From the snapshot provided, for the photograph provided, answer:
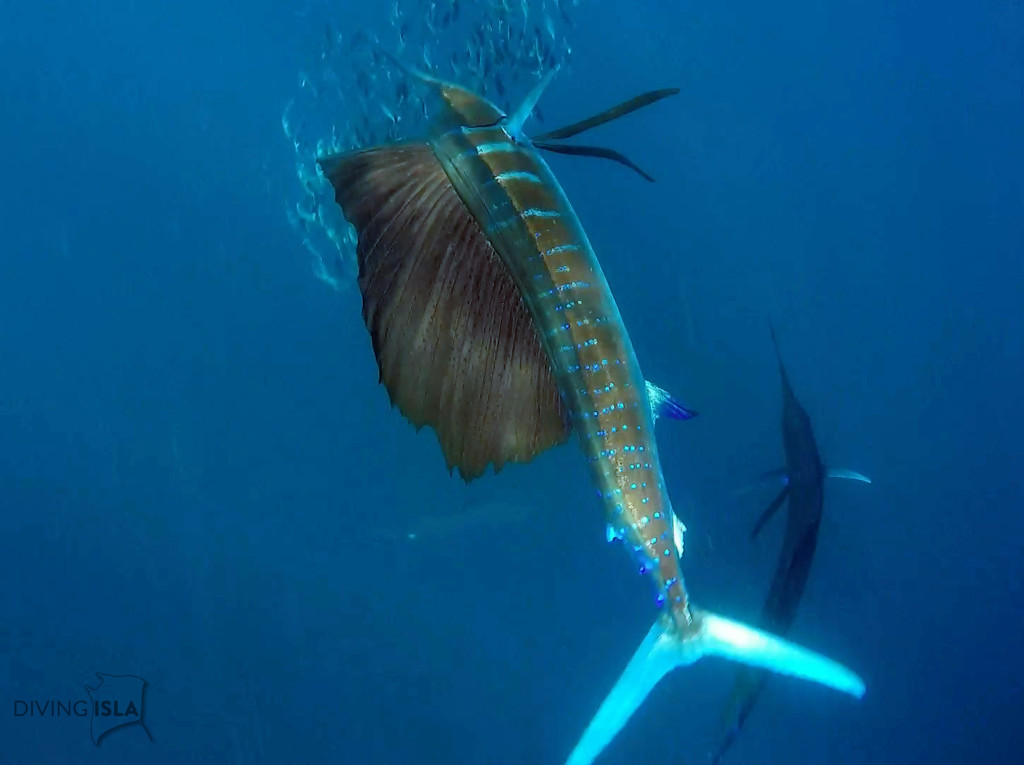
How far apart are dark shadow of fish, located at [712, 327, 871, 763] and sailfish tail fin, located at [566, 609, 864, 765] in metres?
2.11

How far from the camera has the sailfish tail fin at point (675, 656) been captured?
1.47m

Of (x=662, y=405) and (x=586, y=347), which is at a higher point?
(x=586, y=347)

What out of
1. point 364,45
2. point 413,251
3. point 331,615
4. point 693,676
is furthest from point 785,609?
point 364,45

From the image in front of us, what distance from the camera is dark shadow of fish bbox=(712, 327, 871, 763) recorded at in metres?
3.53

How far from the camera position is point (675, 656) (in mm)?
1524

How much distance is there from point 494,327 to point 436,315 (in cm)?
12

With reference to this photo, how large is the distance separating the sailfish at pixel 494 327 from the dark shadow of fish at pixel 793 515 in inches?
85.6

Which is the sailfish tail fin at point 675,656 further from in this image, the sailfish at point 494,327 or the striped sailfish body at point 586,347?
the striped sailfish body at point 586,347
